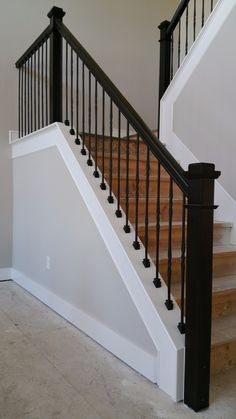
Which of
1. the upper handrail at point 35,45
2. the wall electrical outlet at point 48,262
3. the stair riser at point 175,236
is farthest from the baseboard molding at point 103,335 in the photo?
the upper handrail at point 35,45

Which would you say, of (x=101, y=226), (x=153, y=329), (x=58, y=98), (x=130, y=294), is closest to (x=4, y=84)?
(x=58, y=98)

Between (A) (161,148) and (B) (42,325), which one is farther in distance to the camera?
(B) (42,325)

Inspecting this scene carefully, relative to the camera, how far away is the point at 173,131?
11.8 ft

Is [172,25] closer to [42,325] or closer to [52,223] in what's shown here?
[52,223]

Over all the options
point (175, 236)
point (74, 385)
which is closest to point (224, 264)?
point (175, 236)

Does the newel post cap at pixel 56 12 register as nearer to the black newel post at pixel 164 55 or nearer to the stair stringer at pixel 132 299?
the stair stringer at pixel 132 299

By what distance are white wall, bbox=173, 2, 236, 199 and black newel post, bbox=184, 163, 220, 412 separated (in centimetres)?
152

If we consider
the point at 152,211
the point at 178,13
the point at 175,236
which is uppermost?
the point at 178,13

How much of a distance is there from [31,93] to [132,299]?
8.81ft

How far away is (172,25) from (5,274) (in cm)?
325

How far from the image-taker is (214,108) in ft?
10.4

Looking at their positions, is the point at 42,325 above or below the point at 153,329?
below

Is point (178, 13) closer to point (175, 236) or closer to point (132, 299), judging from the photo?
point (175, 236)

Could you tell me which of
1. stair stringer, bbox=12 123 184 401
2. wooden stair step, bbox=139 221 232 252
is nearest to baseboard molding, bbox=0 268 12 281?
stair stringer, bbox=12 123 184 401
